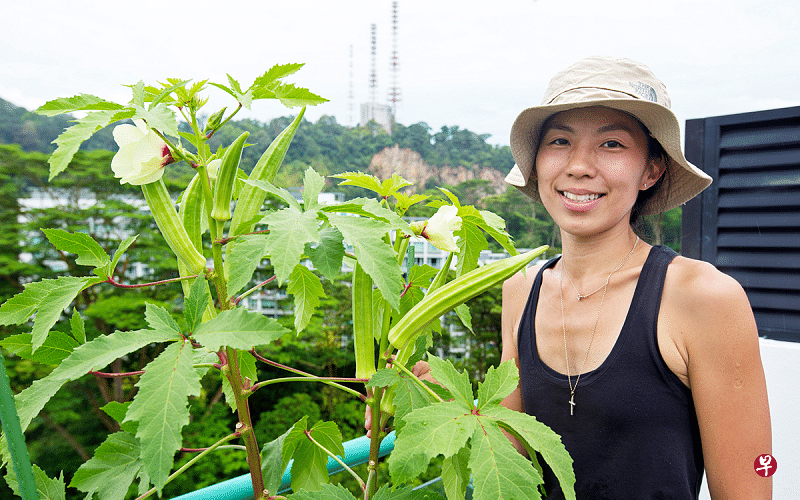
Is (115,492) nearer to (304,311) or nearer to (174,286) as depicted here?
(304,311)

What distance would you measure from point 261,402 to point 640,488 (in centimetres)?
634

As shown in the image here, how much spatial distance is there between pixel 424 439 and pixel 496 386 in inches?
4.3

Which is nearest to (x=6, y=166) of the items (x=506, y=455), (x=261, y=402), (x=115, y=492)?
(x=261, y=402)

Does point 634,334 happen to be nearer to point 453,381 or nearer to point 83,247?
point 453,381

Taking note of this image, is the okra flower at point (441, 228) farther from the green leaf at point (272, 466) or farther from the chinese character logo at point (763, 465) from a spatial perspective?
the chinese character logo at point (763, 465)

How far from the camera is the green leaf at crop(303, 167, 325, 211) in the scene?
0.46 meters

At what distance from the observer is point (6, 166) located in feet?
14.6

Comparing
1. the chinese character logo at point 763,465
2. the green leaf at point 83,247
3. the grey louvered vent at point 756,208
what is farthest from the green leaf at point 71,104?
the grey louvered vent at point 756,208

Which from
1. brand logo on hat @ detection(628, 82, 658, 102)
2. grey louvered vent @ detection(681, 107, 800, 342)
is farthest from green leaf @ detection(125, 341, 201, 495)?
grey louvered vent @ detection(681, 107, 800, 342)

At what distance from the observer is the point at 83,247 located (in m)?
0.49

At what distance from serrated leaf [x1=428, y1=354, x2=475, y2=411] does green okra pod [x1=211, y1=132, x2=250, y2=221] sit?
0.83ft

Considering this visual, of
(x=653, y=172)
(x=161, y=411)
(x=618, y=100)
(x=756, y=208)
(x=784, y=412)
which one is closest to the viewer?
(x=161, y=411)

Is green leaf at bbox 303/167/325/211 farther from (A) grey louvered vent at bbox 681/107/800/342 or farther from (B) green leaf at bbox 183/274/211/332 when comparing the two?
(A) grey louvered vent at bbox 681/107/800/342

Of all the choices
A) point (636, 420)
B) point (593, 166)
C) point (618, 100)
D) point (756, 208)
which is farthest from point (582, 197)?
point (756, 208)
